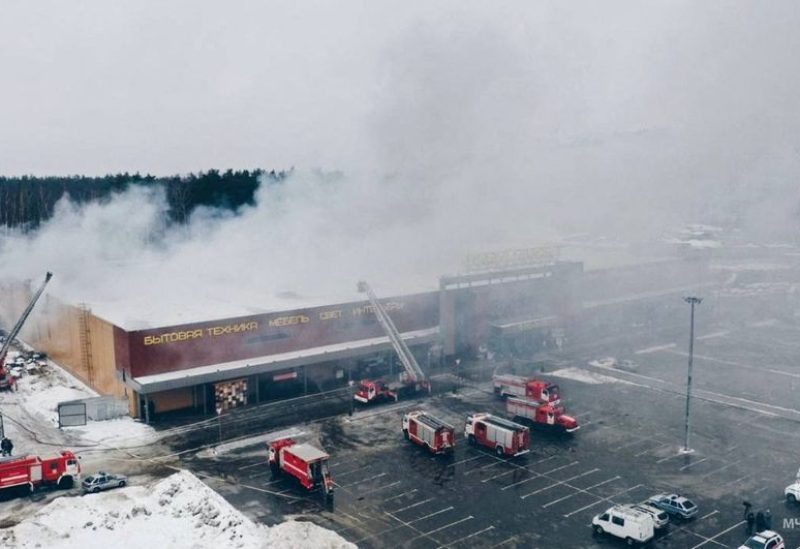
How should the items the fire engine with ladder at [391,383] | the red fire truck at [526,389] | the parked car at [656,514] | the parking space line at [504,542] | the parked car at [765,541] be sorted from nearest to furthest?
the parked car at [765,541] < the parking space line at [504,542] < the parked car at [656,514] < the red fire truck at [526,389] < the fire engine with ladder at [391,383]

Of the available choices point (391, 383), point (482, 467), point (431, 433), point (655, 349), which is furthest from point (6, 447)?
point (655, 349)

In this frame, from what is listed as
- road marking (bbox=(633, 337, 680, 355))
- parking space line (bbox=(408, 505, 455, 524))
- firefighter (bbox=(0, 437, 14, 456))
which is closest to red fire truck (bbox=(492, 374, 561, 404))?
parking space line (bbox=(408, 505, 455, 524))

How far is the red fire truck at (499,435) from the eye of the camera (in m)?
35.6

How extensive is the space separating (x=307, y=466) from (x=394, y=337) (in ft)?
68.1

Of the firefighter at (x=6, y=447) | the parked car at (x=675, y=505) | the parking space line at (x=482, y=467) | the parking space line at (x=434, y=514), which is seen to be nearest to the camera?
the parking space line at (x=434, y=514)

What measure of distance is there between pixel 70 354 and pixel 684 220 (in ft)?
164

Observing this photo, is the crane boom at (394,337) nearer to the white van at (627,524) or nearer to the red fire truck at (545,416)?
the red fire truck at (545,416)

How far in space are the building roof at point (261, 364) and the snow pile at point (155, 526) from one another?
1227cm

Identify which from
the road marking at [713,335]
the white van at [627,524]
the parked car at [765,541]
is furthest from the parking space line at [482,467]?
the road marking at [713,335]

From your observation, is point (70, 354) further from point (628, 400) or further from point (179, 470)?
point (628, 400)

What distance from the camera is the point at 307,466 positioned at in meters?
30.9

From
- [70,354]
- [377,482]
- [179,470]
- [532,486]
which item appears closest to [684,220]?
[532,486]

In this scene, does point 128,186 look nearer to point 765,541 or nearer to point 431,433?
point 431,433

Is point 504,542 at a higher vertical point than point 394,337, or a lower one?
lower
